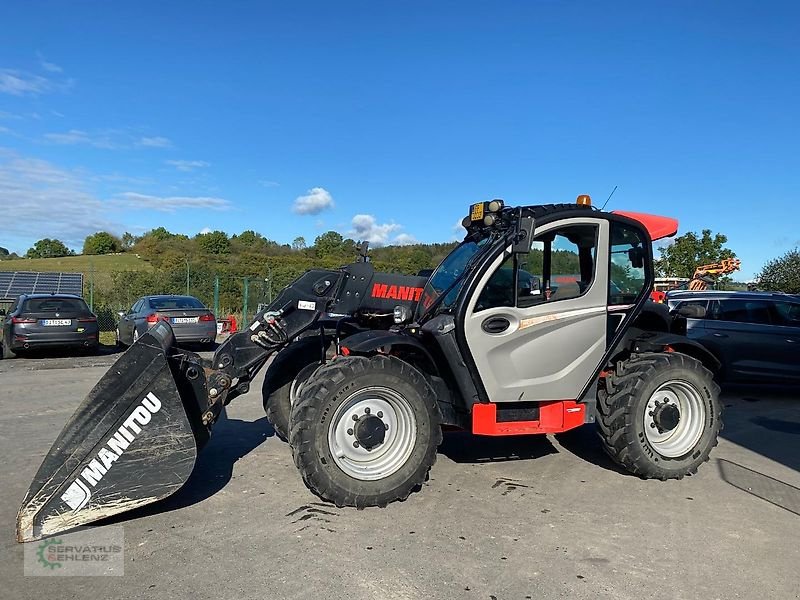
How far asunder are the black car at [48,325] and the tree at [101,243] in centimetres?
4634

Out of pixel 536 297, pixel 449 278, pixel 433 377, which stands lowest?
pixel 433 377

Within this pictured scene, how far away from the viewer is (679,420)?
5605 millimetres

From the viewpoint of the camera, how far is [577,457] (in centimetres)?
606

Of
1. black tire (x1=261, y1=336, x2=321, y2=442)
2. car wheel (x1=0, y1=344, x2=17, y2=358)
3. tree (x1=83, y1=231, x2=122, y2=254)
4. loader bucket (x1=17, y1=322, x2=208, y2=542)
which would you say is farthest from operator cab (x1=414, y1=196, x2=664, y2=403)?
tree (x1=83, y1=231, x2=122, y2=254)

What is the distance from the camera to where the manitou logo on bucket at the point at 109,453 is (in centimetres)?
389

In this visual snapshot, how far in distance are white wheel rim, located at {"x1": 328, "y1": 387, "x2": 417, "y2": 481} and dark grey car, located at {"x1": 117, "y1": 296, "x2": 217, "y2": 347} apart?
1138 cm

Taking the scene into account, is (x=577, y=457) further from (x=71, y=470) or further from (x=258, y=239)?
(x=258, y=239)

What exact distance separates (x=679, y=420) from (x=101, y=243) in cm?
6317

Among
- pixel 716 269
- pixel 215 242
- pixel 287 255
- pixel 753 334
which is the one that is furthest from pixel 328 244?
pixel 753 334

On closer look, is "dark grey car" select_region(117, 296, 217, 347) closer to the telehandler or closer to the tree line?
the tree line

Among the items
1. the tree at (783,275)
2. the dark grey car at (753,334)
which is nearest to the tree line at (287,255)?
the tree at (783,275)

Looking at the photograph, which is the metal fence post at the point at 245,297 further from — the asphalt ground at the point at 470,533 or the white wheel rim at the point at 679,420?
the white wheel rim at the point at 679,420

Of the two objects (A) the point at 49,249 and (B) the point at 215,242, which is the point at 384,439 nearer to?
(B) the point at 215,242

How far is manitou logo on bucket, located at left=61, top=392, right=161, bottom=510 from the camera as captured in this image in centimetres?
389
